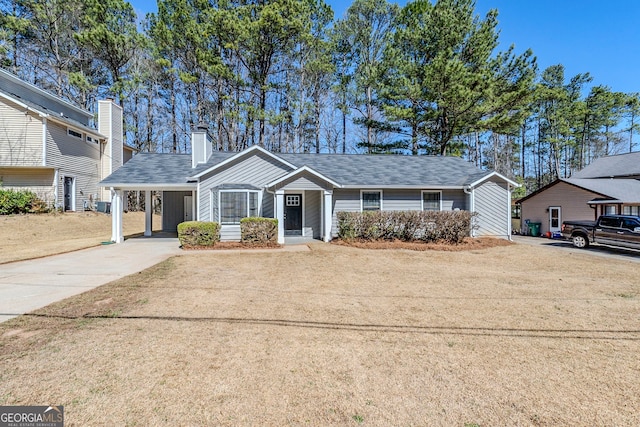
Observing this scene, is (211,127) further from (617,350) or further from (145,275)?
(617,350)

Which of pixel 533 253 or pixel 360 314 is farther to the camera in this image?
pixel 533 253

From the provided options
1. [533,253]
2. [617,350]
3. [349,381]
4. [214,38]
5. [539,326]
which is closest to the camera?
[349,381]

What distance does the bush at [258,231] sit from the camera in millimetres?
12156

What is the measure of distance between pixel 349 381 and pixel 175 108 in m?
31.6

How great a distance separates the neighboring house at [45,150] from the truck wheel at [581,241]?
27.3 meters

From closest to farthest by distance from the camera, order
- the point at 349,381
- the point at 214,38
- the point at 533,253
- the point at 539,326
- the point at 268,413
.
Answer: the point at 268,413
the point at 349,381
the point at 539,326
the point at 533,253
the point at 214,38

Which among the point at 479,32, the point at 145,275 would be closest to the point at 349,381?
the point at 145,275

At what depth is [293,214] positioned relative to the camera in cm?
1477

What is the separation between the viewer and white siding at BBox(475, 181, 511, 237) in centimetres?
1479

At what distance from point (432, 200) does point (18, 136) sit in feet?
77.7

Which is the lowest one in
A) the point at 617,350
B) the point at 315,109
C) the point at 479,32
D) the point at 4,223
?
the point at 617,350

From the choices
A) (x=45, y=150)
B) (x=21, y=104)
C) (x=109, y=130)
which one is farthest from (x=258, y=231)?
(x=109, y=130)

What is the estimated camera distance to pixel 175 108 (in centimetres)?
2848

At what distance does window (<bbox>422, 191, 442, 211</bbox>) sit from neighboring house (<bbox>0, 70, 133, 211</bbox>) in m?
20.9
